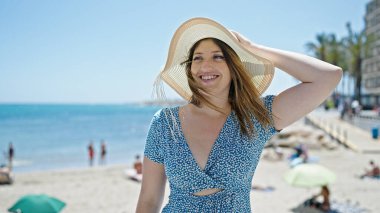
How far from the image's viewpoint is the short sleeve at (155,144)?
1963mm

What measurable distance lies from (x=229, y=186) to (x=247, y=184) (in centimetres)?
12

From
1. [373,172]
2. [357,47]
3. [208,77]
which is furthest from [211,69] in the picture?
[357,47]

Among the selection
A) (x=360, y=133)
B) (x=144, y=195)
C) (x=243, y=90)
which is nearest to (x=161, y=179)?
(x=144, y=195)

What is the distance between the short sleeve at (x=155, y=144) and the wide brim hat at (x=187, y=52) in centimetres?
38

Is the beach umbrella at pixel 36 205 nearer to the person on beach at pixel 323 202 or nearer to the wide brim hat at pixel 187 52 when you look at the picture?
the person on beach at pixel 323 202

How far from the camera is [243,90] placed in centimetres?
206

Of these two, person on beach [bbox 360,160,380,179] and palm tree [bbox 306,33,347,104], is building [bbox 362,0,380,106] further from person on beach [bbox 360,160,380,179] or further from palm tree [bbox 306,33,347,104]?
person on beach [bbox 360,160,380,179]

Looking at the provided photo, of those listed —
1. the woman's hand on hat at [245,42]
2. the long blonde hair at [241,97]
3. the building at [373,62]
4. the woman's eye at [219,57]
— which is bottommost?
the building at [373,62]

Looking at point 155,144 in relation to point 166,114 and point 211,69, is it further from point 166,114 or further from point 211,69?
point 211,69

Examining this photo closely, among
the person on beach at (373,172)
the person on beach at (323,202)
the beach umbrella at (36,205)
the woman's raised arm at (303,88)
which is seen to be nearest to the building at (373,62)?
the person on beach at (373,172)

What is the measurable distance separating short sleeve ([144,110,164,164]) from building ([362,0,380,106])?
2235 inches

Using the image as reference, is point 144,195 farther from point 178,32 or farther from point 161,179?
point 178,32

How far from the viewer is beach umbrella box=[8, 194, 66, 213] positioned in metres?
7.52

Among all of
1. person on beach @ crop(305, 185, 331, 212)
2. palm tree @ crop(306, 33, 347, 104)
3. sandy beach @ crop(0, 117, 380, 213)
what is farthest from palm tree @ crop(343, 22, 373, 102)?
person on beach @ crop(305, 185, 331, 212)
